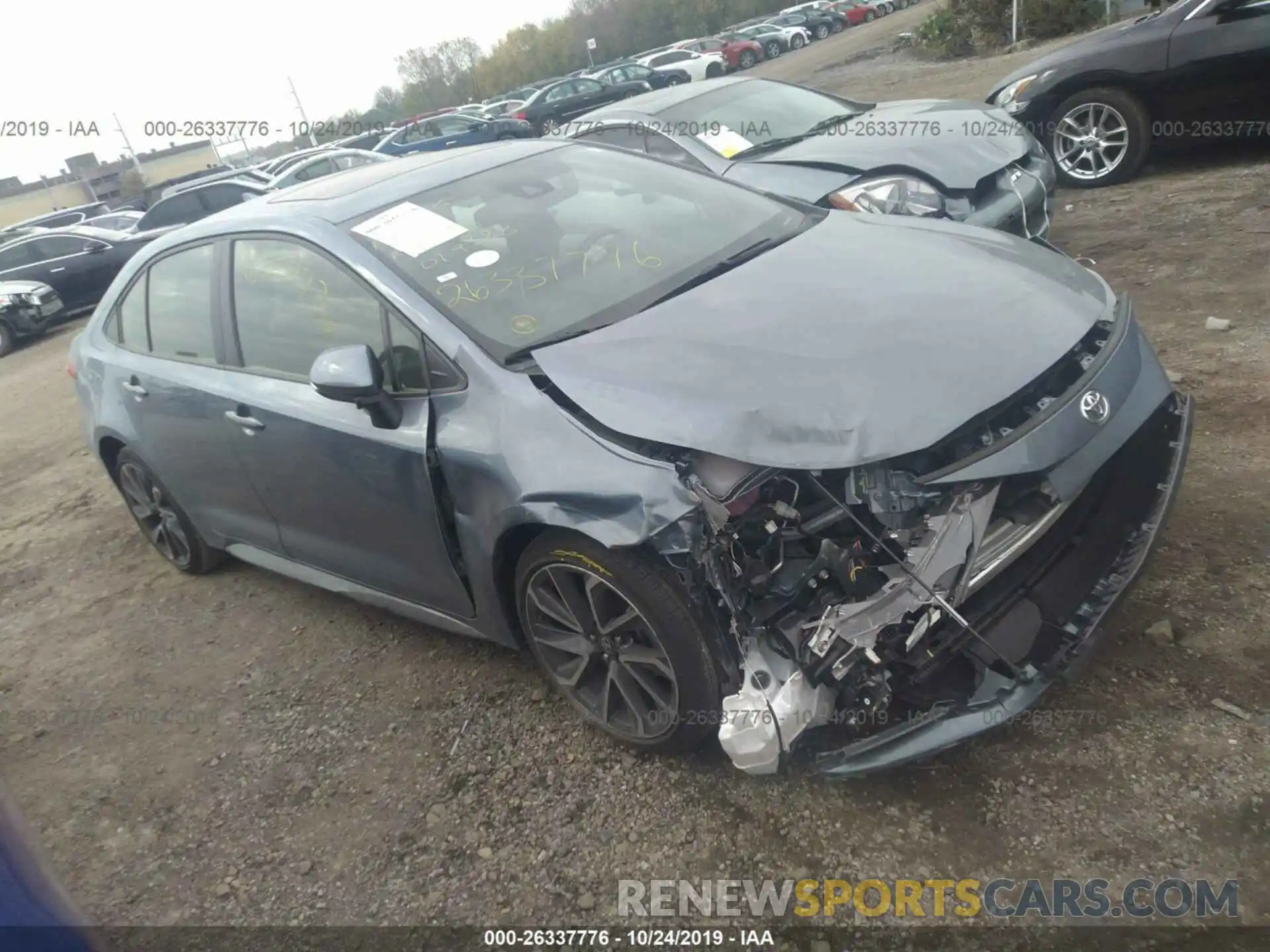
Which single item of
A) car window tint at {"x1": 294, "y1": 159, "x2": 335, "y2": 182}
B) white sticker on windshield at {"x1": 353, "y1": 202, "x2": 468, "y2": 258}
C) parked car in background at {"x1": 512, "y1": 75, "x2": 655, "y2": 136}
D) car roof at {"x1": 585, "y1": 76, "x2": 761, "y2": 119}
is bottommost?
parked car in background at {"x1": 512, "y1": 75, "x2": 655, "y2": 136}

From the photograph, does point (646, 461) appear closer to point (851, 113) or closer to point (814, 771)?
point (814, 771)

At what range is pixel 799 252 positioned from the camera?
10.0ft

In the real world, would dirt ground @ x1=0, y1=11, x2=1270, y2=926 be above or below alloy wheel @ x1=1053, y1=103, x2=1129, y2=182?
below

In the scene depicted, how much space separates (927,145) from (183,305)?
4.18m

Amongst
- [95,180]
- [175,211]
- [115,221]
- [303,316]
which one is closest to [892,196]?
[303,316]

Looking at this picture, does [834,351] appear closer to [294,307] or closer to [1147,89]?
[294,307]

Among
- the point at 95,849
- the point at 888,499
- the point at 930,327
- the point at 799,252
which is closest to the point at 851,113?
the point at 799,252

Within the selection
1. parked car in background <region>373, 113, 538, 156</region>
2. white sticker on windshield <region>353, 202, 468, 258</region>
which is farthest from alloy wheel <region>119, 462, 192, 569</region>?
parked car in background <region>373, 113, 538, 156</region>

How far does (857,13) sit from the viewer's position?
39219 millimetres

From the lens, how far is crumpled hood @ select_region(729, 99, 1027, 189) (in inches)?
208

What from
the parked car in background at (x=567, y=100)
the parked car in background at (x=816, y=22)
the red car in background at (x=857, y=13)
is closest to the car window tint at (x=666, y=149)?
the parked car in background at (x=567, y=100)

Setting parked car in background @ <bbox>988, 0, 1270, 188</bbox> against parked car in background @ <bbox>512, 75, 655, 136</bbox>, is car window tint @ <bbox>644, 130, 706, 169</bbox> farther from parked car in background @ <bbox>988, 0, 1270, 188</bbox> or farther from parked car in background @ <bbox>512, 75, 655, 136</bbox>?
Result: parked car in background @ <bbox>512, 75, 655, 136</bbox>

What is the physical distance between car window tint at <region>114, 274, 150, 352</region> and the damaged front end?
9.45ft

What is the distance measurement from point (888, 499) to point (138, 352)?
11.0 ft
